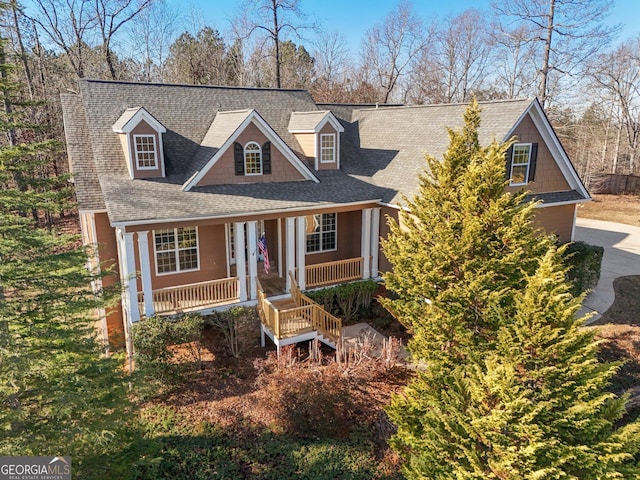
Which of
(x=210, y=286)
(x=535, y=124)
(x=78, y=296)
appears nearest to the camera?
(x=78, y=296)

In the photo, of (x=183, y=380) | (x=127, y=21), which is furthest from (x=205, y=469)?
(x=127, y=21)

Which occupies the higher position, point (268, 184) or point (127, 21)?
point (127, 21)

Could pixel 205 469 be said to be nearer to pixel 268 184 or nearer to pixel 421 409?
pixel 421 409

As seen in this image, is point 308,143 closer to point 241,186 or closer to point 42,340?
point 241,186

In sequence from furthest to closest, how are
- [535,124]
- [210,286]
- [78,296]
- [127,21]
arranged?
[127,21]
[535,124]
[210,286]
[78,296]

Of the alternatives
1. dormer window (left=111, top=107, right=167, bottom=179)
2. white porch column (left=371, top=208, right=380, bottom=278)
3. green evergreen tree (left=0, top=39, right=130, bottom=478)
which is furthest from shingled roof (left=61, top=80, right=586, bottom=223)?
green evergreen tree (left=0, top=39, right=130, bottom=478)

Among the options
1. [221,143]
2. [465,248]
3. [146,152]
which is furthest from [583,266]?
[146,152]
